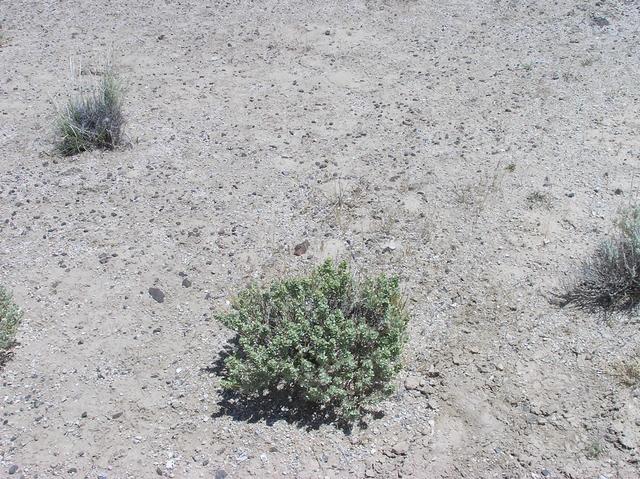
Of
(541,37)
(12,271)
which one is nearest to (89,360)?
(12,271)

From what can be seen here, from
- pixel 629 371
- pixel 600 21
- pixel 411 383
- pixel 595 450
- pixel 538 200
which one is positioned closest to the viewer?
pixel 595 450

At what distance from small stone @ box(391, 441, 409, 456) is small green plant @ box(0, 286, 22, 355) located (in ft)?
7.36

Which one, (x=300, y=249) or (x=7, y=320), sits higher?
(x=300, y=249)

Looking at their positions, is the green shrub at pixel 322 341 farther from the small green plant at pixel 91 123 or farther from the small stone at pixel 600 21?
the small stone at pixel 600 21

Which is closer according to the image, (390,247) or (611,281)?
(611,281)

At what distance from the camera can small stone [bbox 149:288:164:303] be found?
456cm

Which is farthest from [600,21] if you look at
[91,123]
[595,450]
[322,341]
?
[322,341]

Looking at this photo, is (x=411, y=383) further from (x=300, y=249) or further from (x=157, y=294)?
(x=157, y=294)

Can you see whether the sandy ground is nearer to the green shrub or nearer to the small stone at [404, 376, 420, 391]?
the small stone at [404, 376, 420, 391]

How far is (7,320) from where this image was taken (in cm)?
422

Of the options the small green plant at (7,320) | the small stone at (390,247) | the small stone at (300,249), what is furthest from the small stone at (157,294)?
the small stone at (390,247)

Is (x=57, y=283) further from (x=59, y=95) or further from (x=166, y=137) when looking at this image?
(x=59, y=95)

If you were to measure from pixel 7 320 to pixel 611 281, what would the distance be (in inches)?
137

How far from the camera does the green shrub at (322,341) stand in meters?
3.71
